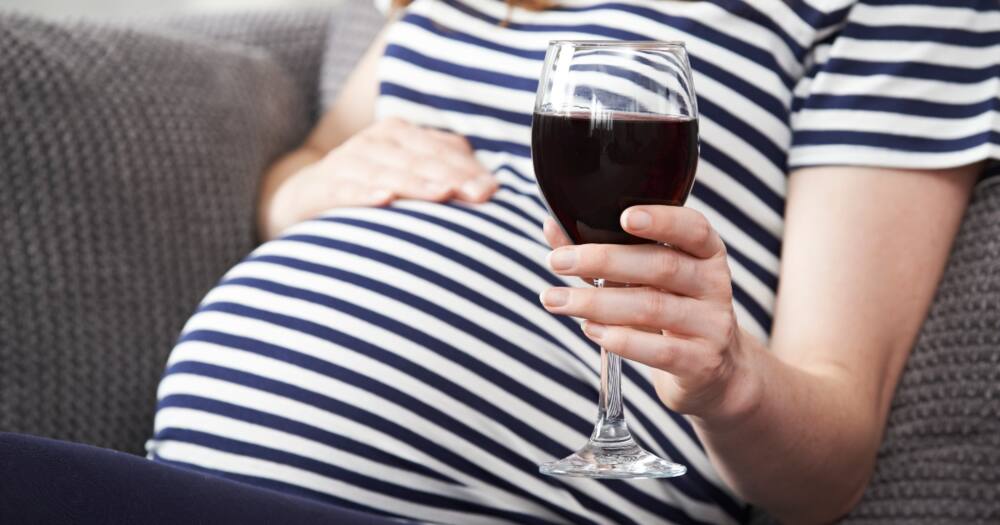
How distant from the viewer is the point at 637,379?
102 cm

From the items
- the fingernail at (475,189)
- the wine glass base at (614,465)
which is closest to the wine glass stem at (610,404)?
the wine glass base at (614,465)

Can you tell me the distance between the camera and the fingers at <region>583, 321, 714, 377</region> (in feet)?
2.20

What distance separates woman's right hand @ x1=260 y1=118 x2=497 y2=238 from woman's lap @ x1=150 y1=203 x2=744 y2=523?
0.08 metres

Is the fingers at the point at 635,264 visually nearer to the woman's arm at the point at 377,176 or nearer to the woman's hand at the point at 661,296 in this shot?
the woman's hand at the point at 661,296

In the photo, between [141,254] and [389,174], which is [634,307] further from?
[141,254]

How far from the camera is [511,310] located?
3.34 ft

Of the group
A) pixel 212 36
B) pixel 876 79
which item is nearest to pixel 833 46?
pixel 876 79

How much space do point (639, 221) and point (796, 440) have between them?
13.4 inches

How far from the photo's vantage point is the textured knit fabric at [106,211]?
1.09 m

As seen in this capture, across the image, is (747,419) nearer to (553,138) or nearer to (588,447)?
(588,447)

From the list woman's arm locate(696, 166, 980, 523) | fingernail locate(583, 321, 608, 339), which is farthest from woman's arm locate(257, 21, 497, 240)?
fingernail locate(583, 321, 608, 339)

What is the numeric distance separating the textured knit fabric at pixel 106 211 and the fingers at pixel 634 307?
660 millimetres

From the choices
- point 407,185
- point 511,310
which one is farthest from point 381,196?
point 511,310

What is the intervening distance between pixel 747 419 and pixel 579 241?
0.22 m
